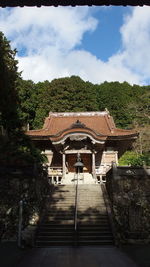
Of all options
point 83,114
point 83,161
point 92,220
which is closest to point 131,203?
point 92,220

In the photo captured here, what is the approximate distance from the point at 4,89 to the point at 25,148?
3.65m

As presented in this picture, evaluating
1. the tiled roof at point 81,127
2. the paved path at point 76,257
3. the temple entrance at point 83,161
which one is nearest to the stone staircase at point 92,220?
the paved path at point 76,257

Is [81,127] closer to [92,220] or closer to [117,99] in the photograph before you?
[92,220]

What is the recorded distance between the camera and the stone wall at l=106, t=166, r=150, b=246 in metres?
11.9

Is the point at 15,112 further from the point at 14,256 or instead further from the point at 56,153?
the point at 14,256

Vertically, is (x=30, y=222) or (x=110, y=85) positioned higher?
(x=110, y=85)

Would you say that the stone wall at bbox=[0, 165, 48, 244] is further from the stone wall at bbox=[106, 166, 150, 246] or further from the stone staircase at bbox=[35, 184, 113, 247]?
the stone wall at bbox=[106, 166, 150, 246]

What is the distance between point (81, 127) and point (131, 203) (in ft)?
27.2

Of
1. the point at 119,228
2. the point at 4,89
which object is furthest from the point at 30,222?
the point at 4,89

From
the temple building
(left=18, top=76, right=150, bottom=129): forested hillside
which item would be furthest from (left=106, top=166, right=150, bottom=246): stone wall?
(left=18, top=76, right=150, bottom=129): forested hillside

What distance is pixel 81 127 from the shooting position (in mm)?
19672

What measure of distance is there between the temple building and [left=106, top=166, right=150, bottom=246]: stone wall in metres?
5.41

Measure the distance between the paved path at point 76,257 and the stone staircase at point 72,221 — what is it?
789mm

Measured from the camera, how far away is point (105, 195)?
14992 mm
